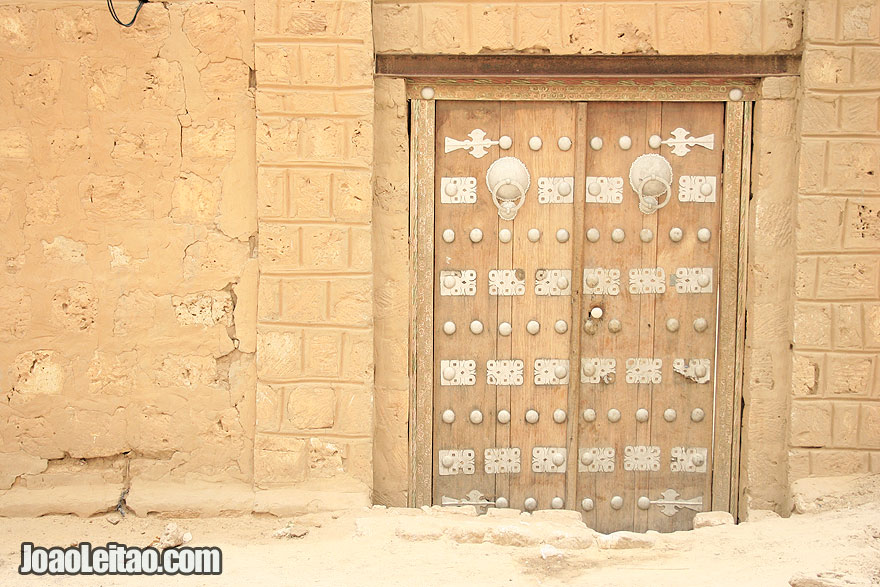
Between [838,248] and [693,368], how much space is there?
0.85 m

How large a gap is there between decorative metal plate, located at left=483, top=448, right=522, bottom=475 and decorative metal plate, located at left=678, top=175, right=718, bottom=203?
1.46 metres

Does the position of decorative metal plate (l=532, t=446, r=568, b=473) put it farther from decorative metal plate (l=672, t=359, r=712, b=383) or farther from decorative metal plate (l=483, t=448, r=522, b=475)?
decorative metal plate (l=672, t=359, r=712, b=383)

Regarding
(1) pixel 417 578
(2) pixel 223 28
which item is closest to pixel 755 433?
(1) pixel 417 578

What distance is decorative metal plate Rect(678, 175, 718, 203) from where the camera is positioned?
4.09 metres

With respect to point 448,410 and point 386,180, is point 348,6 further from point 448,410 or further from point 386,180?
point 448,410

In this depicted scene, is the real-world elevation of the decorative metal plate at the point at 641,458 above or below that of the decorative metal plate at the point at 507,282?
below

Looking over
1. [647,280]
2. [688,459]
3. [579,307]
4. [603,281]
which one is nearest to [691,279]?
[647,280]

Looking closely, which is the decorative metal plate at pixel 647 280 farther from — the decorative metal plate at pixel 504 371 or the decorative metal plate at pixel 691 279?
the decorative metal plate at pixel 504 371

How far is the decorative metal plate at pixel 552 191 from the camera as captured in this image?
4.08 metres

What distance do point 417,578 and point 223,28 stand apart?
2.40 meters

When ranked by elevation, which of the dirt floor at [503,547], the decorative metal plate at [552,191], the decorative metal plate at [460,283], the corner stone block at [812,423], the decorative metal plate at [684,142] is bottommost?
the dirt floor at [503,547]

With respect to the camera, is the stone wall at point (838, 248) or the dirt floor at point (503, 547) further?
the stone wall at point (838, 248)

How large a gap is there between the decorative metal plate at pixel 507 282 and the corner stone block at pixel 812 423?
52.6 inches

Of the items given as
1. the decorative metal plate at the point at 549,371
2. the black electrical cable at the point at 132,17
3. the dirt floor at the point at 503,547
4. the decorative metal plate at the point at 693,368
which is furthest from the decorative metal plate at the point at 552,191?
the black electrical cable at the point at 132,17
